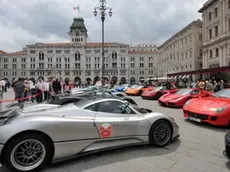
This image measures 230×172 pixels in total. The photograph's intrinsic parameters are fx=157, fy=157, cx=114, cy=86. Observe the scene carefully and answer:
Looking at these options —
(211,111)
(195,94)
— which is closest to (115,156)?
(211,111)

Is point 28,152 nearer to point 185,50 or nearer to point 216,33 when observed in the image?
point 216,33

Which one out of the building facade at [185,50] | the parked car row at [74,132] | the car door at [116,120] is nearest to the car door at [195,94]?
the parked car row at [74,132]

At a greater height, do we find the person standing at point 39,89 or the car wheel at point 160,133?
the person standing at point 39,89

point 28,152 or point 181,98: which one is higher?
point 181,98

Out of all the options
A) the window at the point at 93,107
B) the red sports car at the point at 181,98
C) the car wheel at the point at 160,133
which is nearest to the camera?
the window at the point at 93,107

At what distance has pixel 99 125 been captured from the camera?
333 cm

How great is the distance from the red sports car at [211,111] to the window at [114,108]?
10.1 ft

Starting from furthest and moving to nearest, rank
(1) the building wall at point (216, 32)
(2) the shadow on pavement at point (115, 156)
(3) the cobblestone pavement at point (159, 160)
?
(1) the building wall at point (216, 32) → (2) the shadow on pavement at point (115, 156) → (3) the cobblestone pavement at point (159, 160)

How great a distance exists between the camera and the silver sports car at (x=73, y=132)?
271 cm

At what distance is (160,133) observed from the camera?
4004mm

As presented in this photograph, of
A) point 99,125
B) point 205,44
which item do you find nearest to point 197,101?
point 99,125

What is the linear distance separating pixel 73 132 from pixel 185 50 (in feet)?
165

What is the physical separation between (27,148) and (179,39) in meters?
54.7

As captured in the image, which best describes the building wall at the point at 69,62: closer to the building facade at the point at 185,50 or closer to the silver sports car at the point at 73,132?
the building facade at the point at 185,50
